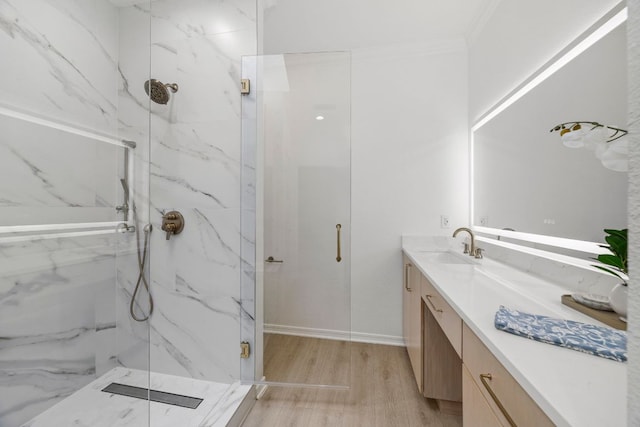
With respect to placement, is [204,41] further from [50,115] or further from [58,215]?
[58,215]

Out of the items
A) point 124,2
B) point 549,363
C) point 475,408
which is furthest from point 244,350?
point 124,2

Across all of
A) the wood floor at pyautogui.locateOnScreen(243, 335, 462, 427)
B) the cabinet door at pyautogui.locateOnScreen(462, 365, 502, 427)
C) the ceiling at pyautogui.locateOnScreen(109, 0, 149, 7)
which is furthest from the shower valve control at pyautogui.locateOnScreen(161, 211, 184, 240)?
the cabinet door at pyautogui.locateOnScreen(462, 365, 502, 427)

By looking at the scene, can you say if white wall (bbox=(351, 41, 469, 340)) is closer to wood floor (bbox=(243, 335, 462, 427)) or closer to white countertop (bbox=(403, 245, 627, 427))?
wood floor (bbox=(243, 335, 462, 427))

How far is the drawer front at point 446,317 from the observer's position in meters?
0.96

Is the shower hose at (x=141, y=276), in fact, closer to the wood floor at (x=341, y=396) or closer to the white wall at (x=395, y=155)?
the wood floor at (x=341, y=396)

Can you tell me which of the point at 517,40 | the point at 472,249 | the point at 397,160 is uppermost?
the point at 517,40

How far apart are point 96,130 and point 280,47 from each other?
1682mm

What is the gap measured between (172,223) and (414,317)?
174 cm

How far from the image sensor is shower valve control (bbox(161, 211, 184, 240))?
1.56 m

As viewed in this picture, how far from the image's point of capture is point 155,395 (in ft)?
4.80

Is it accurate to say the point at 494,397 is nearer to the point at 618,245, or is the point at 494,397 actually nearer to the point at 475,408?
the point at 475,408

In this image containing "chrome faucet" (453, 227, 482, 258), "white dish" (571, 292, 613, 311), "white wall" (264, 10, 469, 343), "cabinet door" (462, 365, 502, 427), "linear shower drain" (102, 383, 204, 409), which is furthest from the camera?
"white wall" (264, 10, 469, 343)

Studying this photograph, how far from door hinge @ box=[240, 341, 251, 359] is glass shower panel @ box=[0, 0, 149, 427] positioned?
0.52m

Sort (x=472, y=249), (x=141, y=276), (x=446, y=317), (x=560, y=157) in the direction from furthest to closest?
(x=472, y=249), (x=141, y=276), (x=560, y=157), (x=446, y=317)
